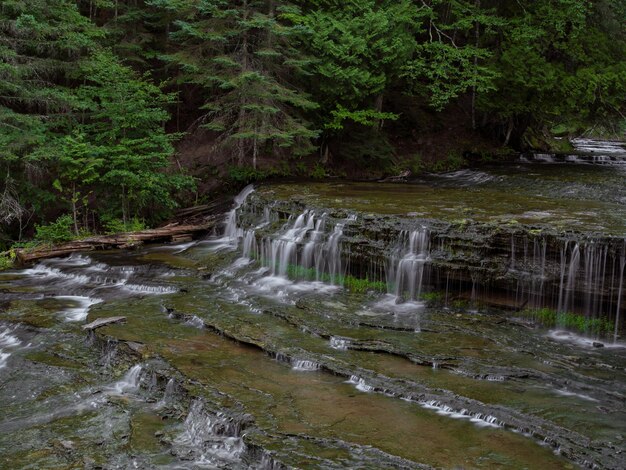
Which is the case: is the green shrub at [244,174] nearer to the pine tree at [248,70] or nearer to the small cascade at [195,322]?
the pine tree at [248,70]

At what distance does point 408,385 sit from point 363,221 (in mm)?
5578

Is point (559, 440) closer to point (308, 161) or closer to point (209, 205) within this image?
point (209, 205)

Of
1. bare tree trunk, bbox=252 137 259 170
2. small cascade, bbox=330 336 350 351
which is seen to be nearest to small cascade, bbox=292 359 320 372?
small cascade, bbox=330 336 350 351

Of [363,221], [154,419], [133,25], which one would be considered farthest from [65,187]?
[154,419]

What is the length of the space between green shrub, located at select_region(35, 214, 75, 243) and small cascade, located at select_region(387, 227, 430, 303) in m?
10.1

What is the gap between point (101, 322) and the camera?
981 cm

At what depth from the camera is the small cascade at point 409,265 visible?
11434 millimetres

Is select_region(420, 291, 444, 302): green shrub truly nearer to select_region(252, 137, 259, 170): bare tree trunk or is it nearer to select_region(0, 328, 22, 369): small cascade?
select_region(0, 328, 22, 369): small cascade

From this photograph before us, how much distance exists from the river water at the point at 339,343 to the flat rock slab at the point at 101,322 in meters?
0.21

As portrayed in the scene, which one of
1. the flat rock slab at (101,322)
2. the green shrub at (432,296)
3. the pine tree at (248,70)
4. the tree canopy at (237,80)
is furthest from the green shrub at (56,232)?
the green shrub at (432,296)

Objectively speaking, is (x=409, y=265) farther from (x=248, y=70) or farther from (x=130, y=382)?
(x=248, y=70)

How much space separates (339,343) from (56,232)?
427 inches

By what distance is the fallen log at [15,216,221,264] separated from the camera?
14945 mm

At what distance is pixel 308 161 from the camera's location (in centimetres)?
2070
